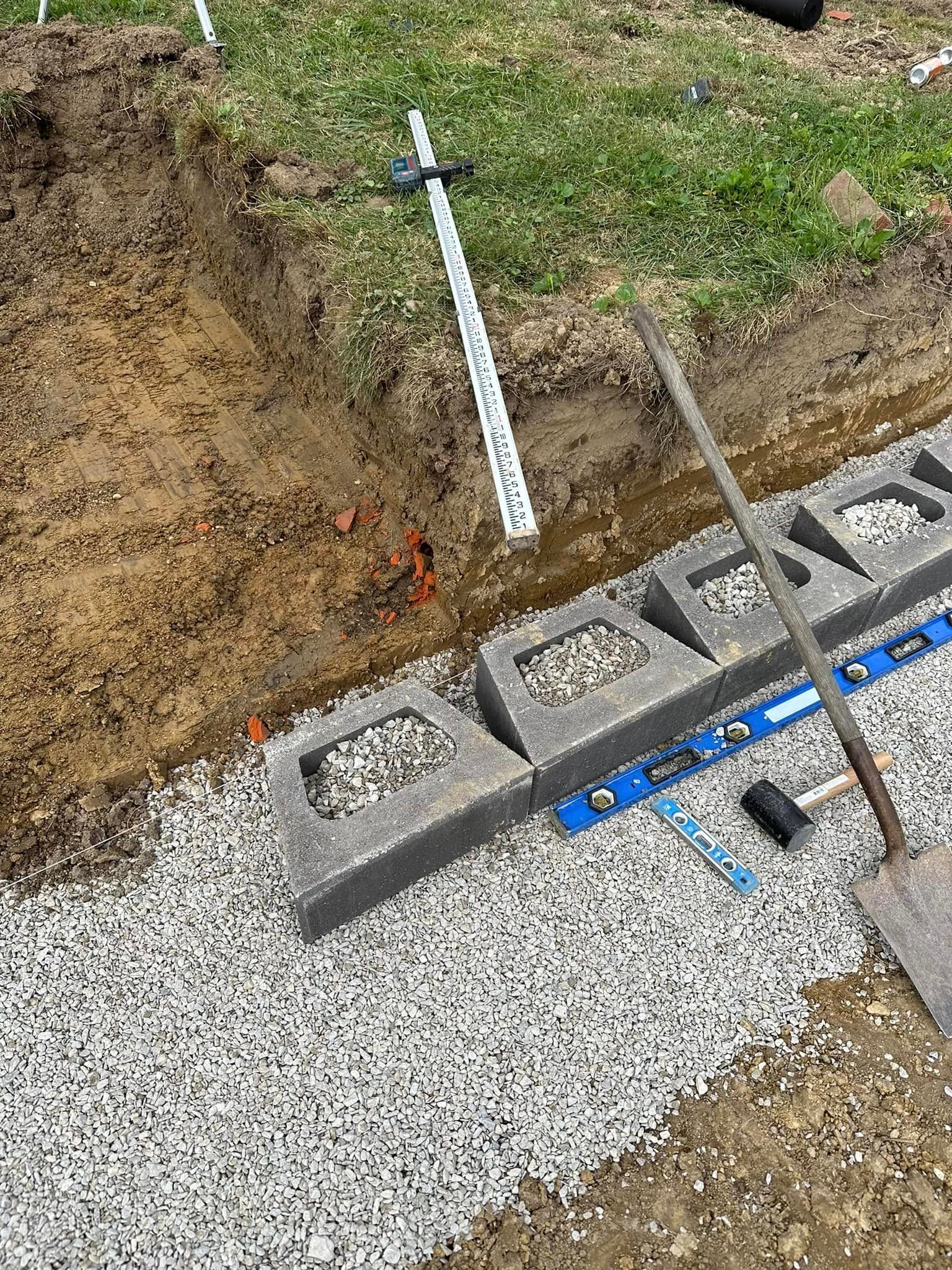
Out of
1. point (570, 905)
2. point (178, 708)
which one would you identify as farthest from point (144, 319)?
point (570, 905)

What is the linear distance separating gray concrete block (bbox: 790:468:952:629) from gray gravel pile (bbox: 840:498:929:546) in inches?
1.3

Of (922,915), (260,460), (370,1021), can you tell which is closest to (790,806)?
(922,915)

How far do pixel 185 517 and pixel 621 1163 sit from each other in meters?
3.66

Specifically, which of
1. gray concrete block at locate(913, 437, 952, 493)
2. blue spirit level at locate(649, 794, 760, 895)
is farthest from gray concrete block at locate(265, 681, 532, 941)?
gray concrete block at locate(913, 437, 952, 493)

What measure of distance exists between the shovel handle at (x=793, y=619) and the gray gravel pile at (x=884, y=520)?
46.3 inches

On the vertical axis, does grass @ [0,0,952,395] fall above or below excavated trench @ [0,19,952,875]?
above

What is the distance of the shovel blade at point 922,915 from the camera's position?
2889 mm

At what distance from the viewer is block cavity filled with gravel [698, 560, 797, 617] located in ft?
12.9

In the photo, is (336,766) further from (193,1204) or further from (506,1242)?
(506,1242)

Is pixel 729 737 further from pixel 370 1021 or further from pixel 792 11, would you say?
pixel 792 11

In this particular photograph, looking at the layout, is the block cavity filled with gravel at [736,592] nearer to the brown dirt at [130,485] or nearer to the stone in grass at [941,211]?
the brown dirt at [130,485]

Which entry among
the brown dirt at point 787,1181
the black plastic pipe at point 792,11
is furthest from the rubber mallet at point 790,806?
the black plastic pipe at point 792,11

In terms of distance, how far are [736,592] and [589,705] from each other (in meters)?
1.18

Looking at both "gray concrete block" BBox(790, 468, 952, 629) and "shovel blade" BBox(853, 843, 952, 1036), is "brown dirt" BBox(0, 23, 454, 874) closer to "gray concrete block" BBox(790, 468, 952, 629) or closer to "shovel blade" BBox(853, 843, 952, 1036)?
"gray concrete block" BBox(790, 468, 952, 629)
